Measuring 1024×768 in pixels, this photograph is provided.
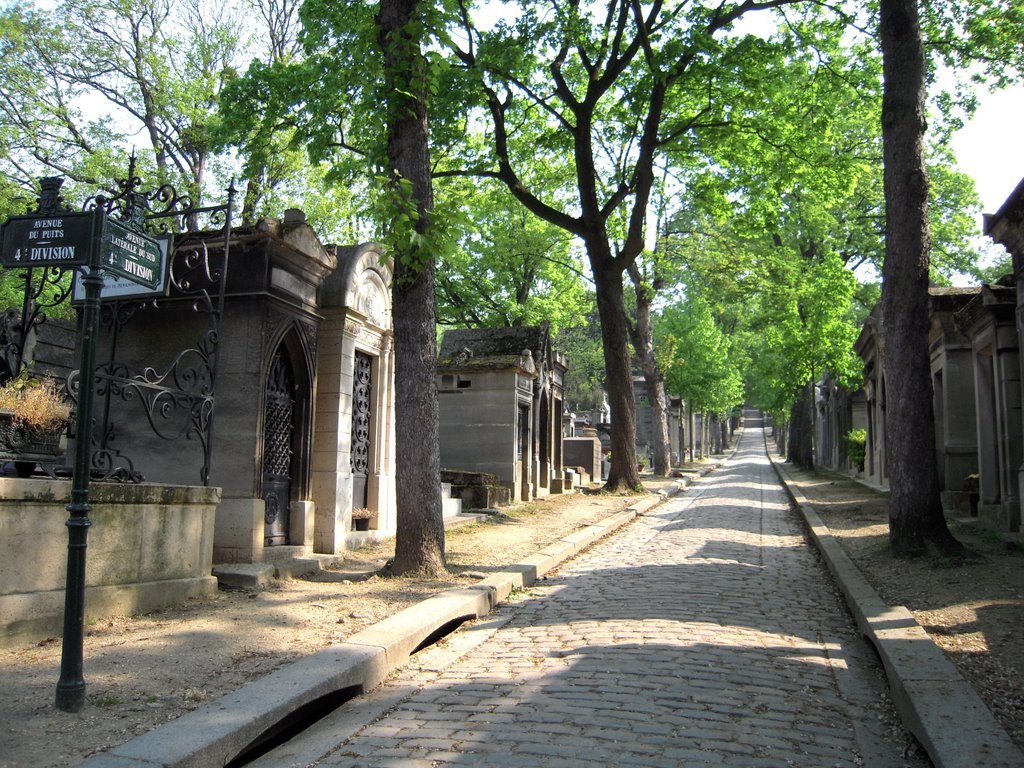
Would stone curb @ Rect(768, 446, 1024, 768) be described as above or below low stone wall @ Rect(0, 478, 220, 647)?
below

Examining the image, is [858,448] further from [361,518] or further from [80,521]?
[80,521]

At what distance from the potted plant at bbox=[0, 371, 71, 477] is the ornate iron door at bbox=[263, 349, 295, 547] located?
2.04 metres

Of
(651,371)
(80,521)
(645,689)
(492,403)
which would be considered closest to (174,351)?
(80,521)

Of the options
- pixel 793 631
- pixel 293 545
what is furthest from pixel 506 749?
pixel 293 545

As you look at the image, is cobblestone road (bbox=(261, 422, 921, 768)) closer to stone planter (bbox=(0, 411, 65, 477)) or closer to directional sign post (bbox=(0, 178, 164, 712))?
directional sign post (bbox=(0, 178, 164, 712))

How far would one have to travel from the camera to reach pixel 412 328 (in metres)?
8.27

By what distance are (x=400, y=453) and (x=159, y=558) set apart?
8.29ft

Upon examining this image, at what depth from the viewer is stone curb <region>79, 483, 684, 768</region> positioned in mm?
3389

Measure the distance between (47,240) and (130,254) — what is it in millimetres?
409

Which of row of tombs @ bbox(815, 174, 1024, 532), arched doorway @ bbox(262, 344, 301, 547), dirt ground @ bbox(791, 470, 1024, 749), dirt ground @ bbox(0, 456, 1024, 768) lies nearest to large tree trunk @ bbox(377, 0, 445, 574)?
dirt ground @ bbox(0, 456, 1024, 768)

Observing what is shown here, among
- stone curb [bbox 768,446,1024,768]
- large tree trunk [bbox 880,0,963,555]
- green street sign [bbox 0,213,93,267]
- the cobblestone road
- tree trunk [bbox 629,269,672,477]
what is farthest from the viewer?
tree trunk [bbox 629,269,672,477]

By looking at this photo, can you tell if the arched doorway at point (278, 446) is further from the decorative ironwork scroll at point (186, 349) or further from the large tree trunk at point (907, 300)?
the large tree trunk at point (907, 300)

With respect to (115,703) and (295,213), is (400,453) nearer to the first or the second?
(295,213)

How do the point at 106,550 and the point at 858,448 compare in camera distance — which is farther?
the point at 858,448
